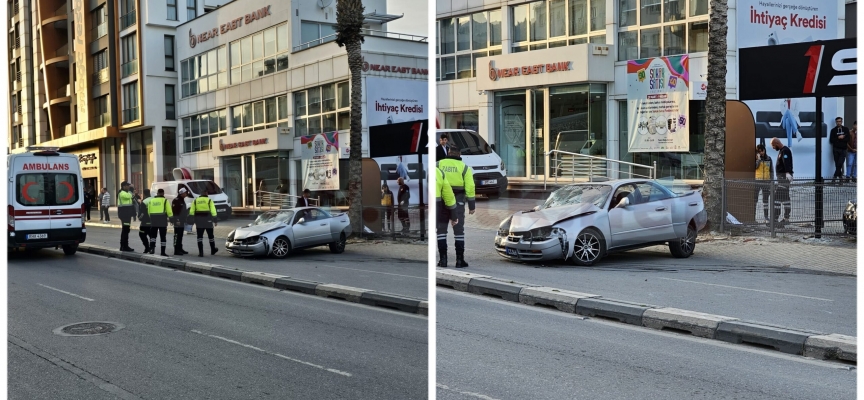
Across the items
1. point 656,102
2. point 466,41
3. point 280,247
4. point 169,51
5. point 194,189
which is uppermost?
point 466,41

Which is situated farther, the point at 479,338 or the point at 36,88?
the point at 479,338

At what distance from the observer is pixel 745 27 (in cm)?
440

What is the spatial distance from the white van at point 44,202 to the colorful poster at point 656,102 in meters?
3.65

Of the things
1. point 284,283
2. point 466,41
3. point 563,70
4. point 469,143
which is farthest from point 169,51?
point 563,70

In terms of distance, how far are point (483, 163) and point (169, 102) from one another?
3341 millimetres

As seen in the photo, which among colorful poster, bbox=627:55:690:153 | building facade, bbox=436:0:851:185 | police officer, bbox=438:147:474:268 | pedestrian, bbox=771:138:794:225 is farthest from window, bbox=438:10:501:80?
pedestrian, bbox=771:138:794:225

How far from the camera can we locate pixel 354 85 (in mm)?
1533

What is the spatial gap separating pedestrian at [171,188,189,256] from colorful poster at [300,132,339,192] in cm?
25

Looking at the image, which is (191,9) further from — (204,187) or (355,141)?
(355,141)

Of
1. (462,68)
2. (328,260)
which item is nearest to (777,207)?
(462,68)

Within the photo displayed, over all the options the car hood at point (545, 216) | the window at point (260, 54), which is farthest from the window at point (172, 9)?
the car hood at point (545, 216)

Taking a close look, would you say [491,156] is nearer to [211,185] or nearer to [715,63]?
[715,63]

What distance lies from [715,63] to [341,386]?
362 cm

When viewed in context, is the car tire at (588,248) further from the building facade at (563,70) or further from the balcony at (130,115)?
the balcony at (130,115)
